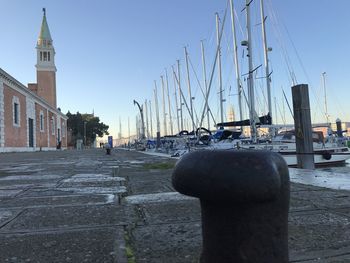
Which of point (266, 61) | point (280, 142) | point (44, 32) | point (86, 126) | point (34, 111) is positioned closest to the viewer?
point (280, 142)

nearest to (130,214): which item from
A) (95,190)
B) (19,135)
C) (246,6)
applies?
(95,190)

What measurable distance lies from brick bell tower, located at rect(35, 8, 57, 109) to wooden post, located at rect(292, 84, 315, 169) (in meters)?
74.3

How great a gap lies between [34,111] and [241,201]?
2343 inches

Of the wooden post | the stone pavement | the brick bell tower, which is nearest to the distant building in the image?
the brick bell tower

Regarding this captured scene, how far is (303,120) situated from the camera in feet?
32.9

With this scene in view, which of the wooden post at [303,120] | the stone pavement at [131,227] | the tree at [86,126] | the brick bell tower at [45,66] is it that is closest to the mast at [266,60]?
the wooden post at [303,120]

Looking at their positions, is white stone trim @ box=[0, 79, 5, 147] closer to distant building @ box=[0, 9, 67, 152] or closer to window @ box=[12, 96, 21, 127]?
distant building @ box=[0, 9, 67, 152]

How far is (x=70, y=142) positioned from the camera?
109 metres

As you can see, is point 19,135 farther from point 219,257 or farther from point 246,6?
point 219,257

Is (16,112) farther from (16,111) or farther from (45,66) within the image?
(45,66)

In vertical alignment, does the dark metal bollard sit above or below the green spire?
below

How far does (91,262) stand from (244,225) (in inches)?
46.4

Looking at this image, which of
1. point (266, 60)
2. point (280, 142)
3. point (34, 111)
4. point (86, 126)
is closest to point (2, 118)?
point (34, 111)

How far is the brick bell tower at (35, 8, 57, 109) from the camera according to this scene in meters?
78.4
